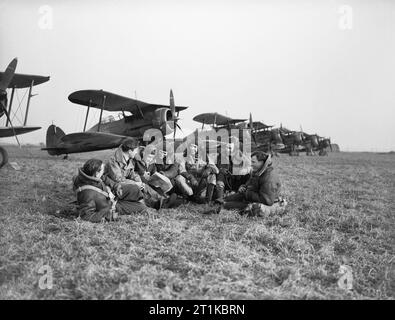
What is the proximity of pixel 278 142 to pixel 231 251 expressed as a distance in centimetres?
2235

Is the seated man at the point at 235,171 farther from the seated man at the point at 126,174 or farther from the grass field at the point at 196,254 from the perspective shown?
the seated man at the point at 126,174

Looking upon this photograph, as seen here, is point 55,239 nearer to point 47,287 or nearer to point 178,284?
point 47,287

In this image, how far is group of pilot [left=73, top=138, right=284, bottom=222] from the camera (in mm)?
4277

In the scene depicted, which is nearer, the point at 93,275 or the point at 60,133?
the point at 93,275

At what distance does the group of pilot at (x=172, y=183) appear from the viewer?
4277 mm

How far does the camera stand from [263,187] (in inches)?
196

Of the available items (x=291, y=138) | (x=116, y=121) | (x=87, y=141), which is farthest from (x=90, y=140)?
(x=291, y=138)

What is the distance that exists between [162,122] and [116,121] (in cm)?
325

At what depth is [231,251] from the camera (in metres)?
3.26

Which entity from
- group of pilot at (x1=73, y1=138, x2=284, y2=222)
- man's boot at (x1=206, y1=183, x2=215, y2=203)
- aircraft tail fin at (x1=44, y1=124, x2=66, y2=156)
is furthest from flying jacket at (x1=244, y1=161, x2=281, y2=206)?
aircraft tail fin at (x1=44, y1=124, x2=66, y2=156)

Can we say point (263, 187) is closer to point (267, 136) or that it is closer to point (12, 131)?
point (12, 131)

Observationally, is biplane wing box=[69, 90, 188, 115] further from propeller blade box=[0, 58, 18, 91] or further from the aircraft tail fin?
the aircraft tail fin
